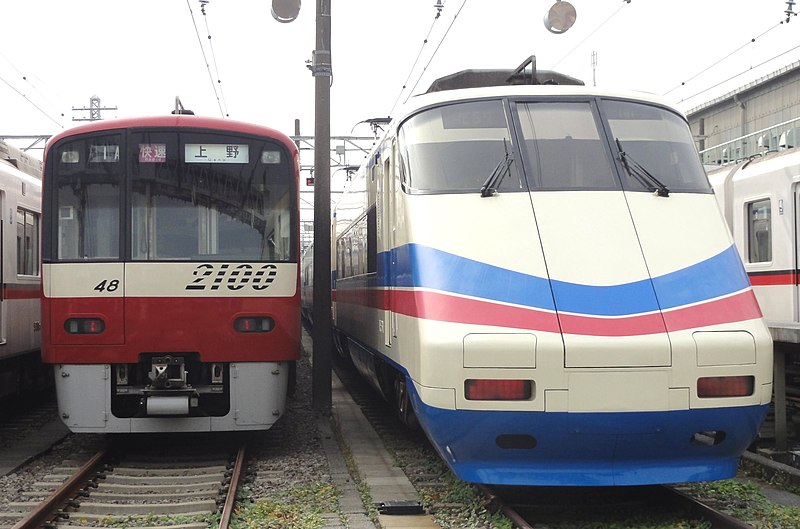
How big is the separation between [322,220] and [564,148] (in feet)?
17.0

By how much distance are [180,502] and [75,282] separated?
2.37m

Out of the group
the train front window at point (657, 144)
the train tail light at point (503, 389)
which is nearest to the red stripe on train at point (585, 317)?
the train tail light at point (503, 389)

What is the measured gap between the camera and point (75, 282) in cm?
805

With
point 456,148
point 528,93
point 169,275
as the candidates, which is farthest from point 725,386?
point 169,275

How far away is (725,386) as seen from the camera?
5.58 meters

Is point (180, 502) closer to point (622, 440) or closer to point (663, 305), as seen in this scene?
point (622, 440)

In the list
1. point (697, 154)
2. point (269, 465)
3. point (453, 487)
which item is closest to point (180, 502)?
point (269, 465)

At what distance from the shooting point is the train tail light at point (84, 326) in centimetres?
804

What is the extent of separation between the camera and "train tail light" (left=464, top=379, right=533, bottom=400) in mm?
5523

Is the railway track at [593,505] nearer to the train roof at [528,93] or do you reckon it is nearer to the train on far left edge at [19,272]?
the train roof at [528,93]

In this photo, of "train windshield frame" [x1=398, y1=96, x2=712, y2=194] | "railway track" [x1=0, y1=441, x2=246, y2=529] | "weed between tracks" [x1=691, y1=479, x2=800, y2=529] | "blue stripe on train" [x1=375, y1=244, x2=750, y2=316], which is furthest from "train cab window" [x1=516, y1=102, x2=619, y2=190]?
"railway track" [x1=0, y1=441, x2=246, y2=529]

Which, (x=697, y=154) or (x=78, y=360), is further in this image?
(x=78, y=360)

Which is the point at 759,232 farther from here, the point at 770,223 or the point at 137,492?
the point at 137,492

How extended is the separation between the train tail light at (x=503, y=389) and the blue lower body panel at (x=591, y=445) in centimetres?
11
